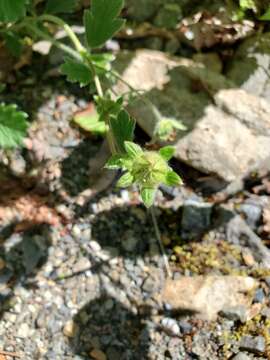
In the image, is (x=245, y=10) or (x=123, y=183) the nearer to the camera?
(x=123, y=183)

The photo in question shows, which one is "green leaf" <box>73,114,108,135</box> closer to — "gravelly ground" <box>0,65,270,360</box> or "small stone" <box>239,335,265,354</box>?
"gravelly ground" <box>0,65,270,360</box>

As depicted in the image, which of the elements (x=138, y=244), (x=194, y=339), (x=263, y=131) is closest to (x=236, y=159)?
(x=263, y=131)

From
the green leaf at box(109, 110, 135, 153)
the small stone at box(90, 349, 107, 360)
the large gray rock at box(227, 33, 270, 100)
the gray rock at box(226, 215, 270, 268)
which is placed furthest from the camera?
the large gray rock at box(227, 33, 270, 100)

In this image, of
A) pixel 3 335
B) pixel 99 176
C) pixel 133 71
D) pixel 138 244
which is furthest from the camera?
pixel 133 71

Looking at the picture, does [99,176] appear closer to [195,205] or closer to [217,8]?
[195,205]

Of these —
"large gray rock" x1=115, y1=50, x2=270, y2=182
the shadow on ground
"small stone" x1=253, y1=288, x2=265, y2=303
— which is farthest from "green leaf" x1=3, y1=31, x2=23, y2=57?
"small stone" x1=253, y1=288, x2=265, y2=303

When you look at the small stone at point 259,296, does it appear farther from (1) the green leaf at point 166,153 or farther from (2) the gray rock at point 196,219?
(1) the green leaf at point 166,153

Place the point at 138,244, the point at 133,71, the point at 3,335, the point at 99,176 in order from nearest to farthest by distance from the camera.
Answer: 1. the point at 3,335
2. the point at 138,244
3. the point at 99,176
4. the point at 133,71
